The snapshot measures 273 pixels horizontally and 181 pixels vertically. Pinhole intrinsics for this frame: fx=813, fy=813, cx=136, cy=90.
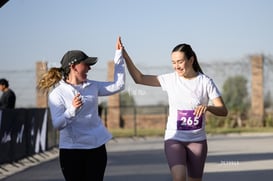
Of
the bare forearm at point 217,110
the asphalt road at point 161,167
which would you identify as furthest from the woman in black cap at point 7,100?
the bare forearm at point 217,110

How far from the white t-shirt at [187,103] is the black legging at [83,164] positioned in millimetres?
878

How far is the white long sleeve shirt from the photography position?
7.02 m

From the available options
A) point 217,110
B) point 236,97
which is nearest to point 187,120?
point 217,110

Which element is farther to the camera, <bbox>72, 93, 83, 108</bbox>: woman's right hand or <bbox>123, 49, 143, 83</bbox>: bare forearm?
<bbox>123, 49, 143, 83</bbox>: bare forearm

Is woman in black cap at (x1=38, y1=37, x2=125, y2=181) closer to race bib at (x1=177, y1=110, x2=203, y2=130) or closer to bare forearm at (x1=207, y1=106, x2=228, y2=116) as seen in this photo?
race bib at (x1=177, y1=110, x2=203, y2=130)

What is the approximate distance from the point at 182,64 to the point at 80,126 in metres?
1.27

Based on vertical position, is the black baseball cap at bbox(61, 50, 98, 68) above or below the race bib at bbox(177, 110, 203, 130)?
above

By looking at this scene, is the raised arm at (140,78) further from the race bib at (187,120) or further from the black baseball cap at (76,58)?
the black baseball cap at (76,58)

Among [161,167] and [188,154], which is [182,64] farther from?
[161,167]

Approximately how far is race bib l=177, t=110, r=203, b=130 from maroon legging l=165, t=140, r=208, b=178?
0.52 feet

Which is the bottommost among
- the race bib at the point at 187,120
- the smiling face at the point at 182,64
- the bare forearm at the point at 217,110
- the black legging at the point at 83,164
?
the black legging at the point at 83,164

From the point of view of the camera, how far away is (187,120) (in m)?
7.57

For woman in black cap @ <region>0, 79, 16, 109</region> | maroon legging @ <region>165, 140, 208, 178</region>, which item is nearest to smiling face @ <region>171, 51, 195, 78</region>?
maroon legging @ <region>165, 140, 208, 178</region>

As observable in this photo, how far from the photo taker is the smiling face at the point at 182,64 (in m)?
7.72
